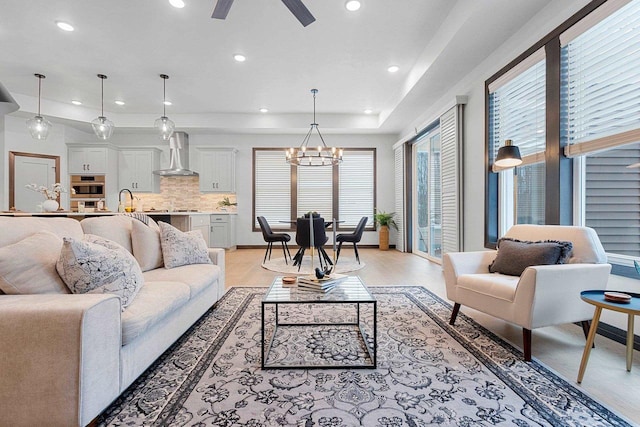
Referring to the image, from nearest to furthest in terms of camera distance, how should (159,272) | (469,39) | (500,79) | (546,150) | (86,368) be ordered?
1. (86,368)
2. (159,272)
3. (546,150)
4. (469,39)
5. (500,79)

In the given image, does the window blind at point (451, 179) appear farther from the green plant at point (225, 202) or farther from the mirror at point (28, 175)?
the mirror at point (28, 175)

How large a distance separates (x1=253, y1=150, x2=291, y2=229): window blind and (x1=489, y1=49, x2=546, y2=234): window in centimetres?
494

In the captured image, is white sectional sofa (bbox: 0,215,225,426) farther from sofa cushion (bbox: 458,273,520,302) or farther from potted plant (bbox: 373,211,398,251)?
potted plant (bbox: 373,211,398,251)

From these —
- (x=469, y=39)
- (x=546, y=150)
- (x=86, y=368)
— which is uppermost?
(x=469, y=39)

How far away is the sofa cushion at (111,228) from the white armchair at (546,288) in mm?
2751

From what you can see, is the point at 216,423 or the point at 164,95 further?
the point at 164,95

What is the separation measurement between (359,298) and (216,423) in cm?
99

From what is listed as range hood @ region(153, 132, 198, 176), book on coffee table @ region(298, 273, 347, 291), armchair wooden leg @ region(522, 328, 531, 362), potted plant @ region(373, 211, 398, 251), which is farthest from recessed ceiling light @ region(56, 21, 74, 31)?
potted plant @ region(373, 211, 398, 251)

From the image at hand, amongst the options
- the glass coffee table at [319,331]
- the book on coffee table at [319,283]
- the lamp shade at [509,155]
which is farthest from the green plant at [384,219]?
the book on coffee table at [319,283]

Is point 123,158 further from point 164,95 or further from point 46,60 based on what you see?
point 46,60

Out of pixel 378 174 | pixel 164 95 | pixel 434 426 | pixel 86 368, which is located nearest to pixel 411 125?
pixel 378 174

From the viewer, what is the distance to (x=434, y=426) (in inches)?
53.0

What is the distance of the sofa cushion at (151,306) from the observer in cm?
150

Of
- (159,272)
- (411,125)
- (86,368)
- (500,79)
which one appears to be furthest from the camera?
(411,125)
